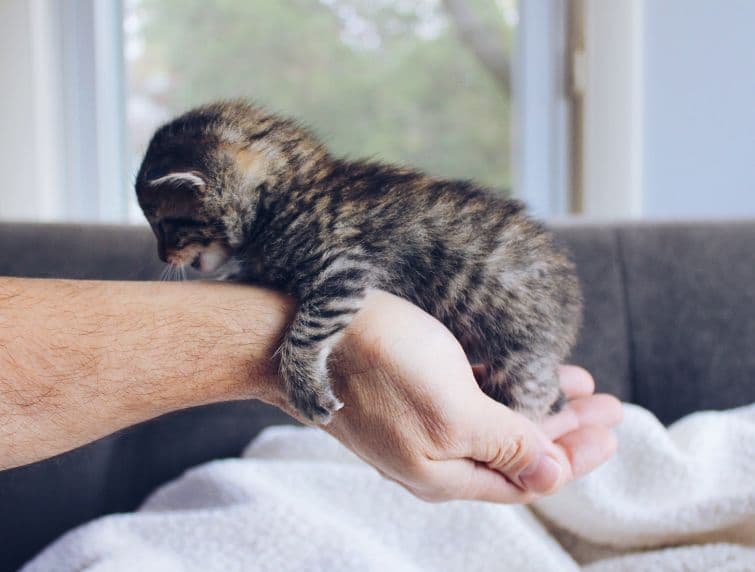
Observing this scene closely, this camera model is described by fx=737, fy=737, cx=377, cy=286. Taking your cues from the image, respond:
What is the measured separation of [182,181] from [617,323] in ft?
3.50

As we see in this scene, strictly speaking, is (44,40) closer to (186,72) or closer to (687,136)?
(186,72)

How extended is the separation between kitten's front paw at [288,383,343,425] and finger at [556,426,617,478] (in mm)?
403

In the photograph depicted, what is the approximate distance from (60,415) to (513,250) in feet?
2.31

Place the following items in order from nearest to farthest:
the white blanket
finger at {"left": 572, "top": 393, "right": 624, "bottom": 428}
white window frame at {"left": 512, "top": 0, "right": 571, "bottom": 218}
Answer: the white blanket
finger at {"left": 572, "top": 393, "right": 624, "bottom": 428}
white window frame at {"left": 512, "top": 0, "right": 571, "bottom": 218}

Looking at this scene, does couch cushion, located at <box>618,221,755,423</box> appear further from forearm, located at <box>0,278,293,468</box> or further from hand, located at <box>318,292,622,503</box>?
forearm, located at <box>0,278,293,468</box>

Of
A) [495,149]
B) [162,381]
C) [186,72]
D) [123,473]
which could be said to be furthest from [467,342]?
[186,72]

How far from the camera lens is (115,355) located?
1006 mm

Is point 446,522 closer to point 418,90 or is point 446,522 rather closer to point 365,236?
point 365,236

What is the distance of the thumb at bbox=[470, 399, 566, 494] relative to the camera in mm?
974

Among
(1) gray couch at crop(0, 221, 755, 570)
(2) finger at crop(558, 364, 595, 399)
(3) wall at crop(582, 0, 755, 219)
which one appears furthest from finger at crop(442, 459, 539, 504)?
(3) wall at crop(582, 0, 755, 219)

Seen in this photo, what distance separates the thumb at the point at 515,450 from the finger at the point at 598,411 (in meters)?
0.32

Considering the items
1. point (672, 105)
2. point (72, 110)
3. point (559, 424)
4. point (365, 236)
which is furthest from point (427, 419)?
point (72, 110)

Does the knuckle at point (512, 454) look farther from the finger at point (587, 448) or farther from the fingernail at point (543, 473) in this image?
the finger at point (587, 448)

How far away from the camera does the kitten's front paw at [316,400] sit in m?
1.00
